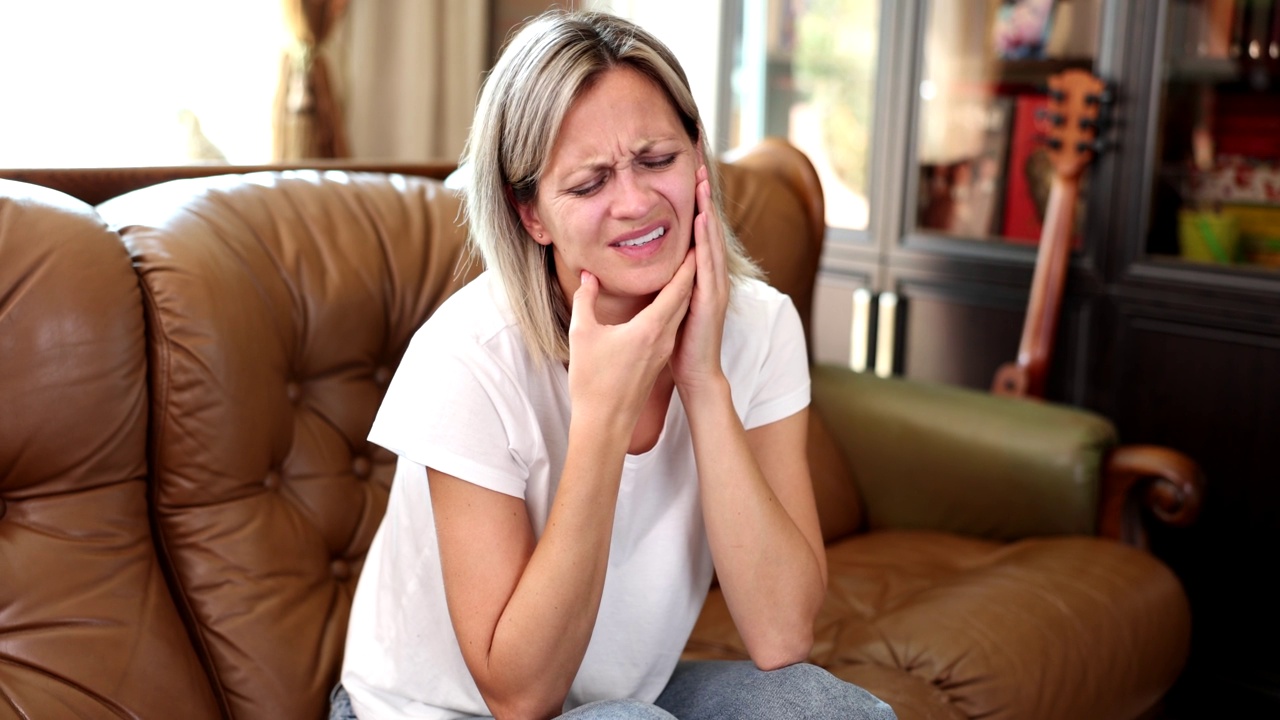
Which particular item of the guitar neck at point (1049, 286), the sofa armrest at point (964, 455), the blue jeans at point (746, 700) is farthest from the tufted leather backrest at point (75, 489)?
the guitar neck at point (1049, 286)

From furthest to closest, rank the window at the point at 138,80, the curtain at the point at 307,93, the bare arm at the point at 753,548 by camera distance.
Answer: the curtain at the point at 307,93 < the window at the point at 138,80 < the bare arm at the point at 753,548

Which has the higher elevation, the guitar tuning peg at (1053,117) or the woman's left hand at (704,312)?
the guitar tuning peg at (1053,117)

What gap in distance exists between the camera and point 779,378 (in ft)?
4.26

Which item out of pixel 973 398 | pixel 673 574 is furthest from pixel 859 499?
pixel 673 574

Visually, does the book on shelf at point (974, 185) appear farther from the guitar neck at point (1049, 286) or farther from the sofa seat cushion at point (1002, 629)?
the sofa seat cushion at point (1002, 629)

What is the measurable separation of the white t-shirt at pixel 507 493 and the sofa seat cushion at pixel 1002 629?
0.37 m

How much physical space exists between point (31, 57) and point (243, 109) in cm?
53

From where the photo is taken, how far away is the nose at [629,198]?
112 centimetres

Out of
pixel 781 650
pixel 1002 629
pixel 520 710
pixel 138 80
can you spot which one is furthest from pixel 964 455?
pixel 138 80

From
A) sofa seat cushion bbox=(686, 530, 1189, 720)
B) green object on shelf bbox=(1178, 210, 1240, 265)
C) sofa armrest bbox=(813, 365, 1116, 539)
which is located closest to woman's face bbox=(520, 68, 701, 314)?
sofa seat cushion bbox=(686, 530, 1189, 720)

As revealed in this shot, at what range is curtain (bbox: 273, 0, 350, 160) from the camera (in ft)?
10.5

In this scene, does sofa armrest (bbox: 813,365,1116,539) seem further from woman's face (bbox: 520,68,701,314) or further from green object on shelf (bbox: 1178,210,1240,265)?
woman's face (bbox: 520,68,701,314)

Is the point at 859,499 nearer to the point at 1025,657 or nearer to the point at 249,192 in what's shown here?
the point at 1025,657

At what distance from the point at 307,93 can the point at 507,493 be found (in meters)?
2.42
